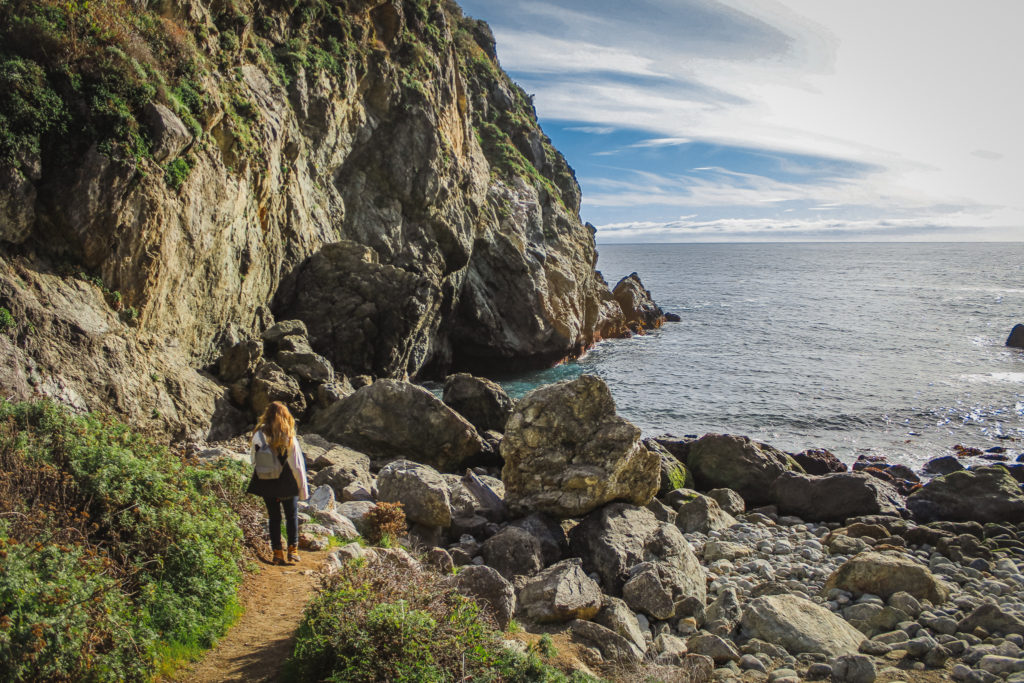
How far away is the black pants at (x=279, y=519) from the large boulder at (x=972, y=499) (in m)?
19.5

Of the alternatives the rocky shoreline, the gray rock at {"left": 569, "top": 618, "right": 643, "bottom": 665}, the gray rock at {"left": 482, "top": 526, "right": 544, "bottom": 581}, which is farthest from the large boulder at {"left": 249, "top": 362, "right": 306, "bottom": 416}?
the gray rock at {"left": 569, "top": 618, "right": 643, "bottom": 665}

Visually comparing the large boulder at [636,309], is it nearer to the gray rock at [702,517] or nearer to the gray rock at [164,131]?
the gray rock at [702,517]

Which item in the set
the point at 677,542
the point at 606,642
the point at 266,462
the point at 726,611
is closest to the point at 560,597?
the point at 606,642

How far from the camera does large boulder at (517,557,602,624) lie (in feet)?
35.1

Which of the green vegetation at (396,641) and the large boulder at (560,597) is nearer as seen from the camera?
the green vegetation at (396,641)

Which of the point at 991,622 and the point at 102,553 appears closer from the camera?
the point at 102,553

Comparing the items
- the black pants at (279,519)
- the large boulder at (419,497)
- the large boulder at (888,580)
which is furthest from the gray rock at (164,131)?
the large boulder at (888,580)

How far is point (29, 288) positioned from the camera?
15.8m

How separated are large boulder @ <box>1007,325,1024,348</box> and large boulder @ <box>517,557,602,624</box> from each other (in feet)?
204

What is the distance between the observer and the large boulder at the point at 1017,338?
187 feet

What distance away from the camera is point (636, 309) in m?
72.1

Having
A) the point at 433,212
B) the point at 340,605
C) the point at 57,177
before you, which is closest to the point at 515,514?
the point at 340,605

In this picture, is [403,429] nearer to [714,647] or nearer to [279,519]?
[279,519]

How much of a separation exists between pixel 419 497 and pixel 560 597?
13.0 ft
